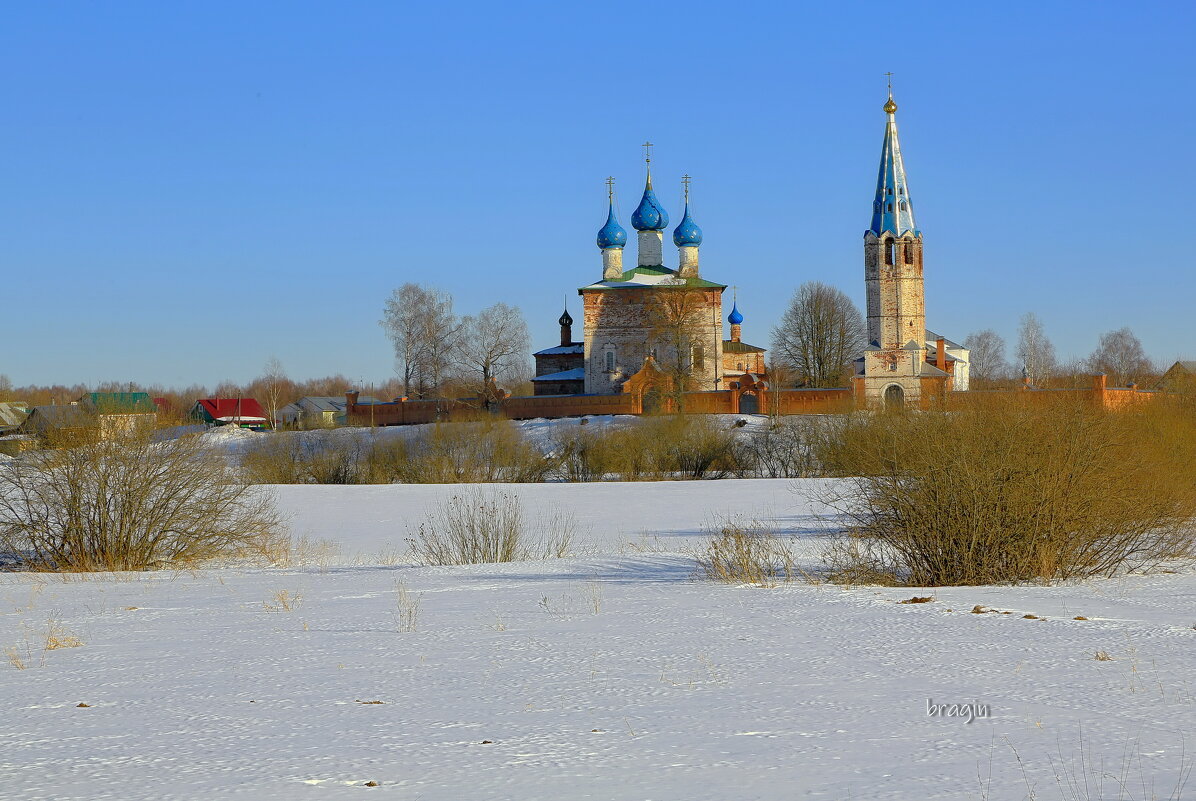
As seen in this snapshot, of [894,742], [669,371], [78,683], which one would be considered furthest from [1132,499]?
[669,371]

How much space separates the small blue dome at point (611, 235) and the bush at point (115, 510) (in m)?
39.0

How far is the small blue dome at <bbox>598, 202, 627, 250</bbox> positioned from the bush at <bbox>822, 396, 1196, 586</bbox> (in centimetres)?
4227

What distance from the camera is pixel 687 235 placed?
5253 centimetres

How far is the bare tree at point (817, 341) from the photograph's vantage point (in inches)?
2271

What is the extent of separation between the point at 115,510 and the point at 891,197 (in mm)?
43286

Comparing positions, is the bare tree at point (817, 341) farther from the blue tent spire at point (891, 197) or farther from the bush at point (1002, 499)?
the bush at point (1002, 499)

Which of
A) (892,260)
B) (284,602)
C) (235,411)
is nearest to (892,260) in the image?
(892,260)

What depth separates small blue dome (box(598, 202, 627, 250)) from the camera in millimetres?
53750

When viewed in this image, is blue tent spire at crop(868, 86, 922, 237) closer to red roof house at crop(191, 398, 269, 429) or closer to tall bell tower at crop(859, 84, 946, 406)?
tall bell tower at crop(859, 84, 946, 406)

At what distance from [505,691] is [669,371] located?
41.2 m

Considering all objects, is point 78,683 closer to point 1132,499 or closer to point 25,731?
point 25,731

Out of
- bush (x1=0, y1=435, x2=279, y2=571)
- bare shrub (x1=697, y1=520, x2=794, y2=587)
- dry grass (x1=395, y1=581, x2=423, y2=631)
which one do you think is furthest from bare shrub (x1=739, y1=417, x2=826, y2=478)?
dry grass (x1=395, y1=581, x2=423, y2=631)

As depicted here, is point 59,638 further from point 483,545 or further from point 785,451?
point 785,451

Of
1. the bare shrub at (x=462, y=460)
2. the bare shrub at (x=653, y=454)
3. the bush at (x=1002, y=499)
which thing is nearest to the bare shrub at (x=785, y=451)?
the bare shrub at (x=653, y=454)
